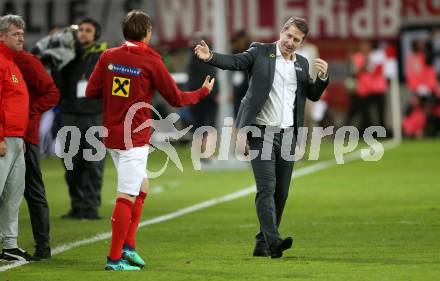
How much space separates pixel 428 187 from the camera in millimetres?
18938

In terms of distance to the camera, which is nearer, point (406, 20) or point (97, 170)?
point (97, 170)

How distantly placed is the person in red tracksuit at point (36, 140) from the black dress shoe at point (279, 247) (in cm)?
197

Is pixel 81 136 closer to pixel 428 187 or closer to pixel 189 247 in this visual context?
pixel 189 247

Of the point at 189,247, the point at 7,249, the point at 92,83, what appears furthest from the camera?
the point at 189,247

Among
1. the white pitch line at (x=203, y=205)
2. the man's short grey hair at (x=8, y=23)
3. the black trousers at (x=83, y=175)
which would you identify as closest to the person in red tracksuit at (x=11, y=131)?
the man's short grey hair at (x=8, y=23)

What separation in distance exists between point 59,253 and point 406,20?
22.4m

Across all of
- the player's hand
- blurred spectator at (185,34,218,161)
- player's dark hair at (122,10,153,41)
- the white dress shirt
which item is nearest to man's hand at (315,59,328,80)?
the white dress shirt

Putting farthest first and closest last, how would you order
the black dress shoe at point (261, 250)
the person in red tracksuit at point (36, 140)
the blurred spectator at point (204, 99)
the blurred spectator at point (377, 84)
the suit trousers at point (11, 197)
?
1. the blurred spectator at point (377, 84)
2. the blurred spectator at point (204, 99)
3. the person in red tracksuit at point (36, 140)
4. the black dress shoe at point (261, 250)
5. the suit trousers at point (11, 197)

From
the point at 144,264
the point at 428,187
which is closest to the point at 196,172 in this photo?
the point at 428,187

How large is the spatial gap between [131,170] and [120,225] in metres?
0.44

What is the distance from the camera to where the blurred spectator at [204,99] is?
2412 cm

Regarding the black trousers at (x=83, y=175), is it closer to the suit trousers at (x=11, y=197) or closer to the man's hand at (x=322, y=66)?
the suit trousers at (x=11, y=197)

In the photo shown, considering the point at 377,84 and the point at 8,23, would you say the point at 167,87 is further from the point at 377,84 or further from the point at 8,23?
the point at 377,84

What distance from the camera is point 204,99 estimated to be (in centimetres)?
2442
